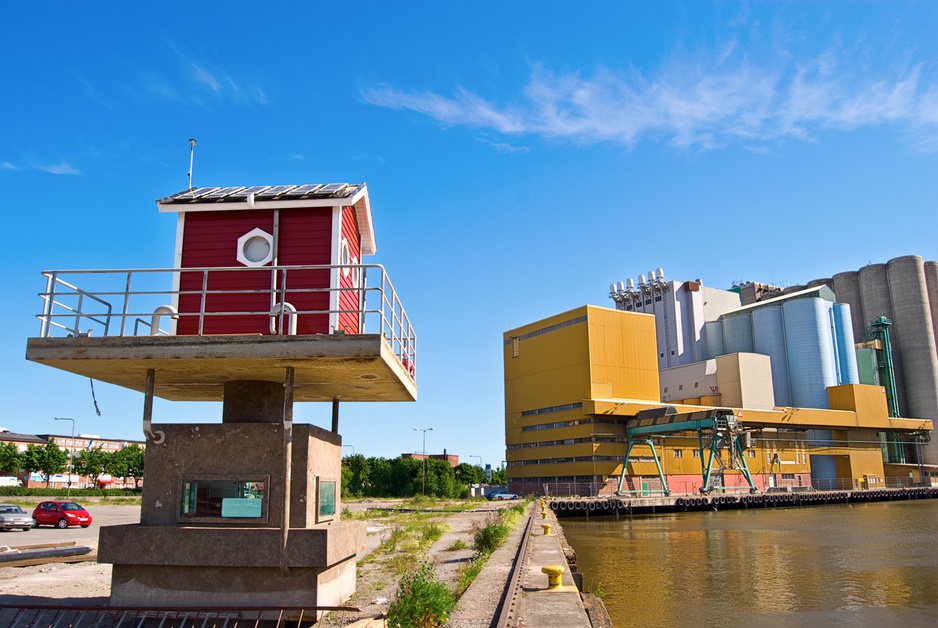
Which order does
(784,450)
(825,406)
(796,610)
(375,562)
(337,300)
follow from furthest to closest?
(825,406) → (784,450) → (375,562) → (796,610) → (337,300)

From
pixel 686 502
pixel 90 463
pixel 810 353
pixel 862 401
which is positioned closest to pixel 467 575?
pixel 686 502

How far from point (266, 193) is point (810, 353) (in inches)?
4285

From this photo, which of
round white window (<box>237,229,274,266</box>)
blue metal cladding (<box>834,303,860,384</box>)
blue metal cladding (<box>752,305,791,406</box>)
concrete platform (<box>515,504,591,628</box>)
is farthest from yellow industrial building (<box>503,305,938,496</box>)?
round white window (<box>237,229,274,266</box>)

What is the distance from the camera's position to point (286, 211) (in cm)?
1446

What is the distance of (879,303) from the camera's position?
126 meters

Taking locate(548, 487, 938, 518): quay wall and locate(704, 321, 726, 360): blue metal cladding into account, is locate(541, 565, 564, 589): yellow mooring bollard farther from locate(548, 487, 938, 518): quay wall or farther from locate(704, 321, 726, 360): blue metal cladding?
locate(704, 321, 726, 360): blue metal cladding

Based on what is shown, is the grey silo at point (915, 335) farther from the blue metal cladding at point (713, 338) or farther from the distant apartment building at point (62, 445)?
the distant apartment building at point (62, 445)

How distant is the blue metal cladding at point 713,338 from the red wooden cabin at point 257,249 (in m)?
112

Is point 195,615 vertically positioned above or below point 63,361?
below

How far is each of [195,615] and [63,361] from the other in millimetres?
4908

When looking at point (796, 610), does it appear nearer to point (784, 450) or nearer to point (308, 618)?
point (308, 618)

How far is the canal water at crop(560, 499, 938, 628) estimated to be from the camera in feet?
61.2

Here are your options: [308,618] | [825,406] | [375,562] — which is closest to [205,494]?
[308,618]

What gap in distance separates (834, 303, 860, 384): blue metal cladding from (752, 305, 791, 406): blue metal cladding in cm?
907
